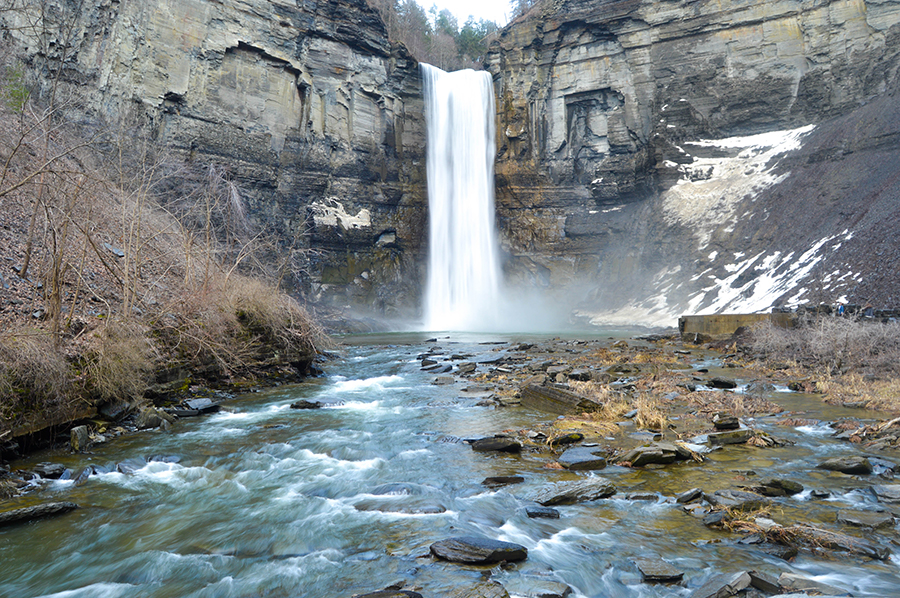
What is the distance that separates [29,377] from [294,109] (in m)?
33.3

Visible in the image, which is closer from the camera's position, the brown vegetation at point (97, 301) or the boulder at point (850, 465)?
the boulder at point (850, 465)

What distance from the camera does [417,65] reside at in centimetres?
4084

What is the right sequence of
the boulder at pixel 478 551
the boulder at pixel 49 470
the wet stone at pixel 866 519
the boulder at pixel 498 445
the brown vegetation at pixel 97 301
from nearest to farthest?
1. the boulder at pixel 478 551
2. the wet stone at pixel 866 519
3. the boulder at pixel 49 470
4. the boulder at pixel 498 445
5. the brown vegetation at pixel 97 301

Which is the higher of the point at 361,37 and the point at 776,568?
the point at 361,37

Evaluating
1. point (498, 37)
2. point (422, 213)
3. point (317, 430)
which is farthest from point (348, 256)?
point (317, 430)

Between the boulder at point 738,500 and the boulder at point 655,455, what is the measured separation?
1041 mm

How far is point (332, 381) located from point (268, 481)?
712cm

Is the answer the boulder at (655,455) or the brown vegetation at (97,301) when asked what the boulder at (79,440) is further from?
the boulder at (655,455)

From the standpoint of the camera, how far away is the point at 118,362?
7879mm

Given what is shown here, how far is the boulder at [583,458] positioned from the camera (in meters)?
5.75

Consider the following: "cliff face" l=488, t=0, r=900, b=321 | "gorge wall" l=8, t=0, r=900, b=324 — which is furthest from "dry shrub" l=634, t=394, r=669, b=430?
"gorge wall" l=8, t=0, r=900, b=324

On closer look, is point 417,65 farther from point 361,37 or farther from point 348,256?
point 348,256

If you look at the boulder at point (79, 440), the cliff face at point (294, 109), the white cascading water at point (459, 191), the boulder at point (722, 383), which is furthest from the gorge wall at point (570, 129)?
the boulder at point (79, 440)

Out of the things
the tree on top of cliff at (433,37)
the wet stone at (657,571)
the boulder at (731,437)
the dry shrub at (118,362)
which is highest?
the tree on top of cliff at (433,37)
